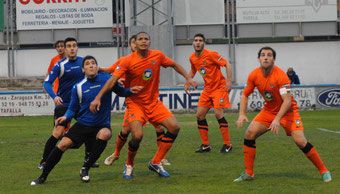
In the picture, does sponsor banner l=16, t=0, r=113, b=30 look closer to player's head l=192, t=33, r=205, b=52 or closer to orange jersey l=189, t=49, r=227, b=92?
orange jersey l=189, t=49, r=227, b=92

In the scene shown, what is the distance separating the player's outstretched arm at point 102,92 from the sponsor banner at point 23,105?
18779 millimetres

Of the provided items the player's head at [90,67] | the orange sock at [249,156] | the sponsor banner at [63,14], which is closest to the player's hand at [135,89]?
the player's head at [90,67]

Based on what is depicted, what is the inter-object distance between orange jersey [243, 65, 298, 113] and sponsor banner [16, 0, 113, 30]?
2656 centimetres

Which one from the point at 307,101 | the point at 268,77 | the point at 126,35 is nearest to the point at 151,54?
the point at 268,77

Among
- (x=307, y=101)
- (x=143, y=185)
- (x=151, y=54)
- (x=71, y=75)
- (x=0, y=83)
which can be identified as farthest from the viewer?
(x=0, y=83)

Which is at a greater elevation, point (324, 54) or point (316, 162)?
point (324, 54)

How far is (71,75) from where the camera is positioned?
36.7 ft

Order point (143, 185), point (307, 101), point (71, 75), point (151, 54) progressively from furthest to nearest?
point (307, 101) → point (71, 75) → point (151, 54) → point (143, 185)

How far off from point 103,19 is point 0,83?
22.3 feet

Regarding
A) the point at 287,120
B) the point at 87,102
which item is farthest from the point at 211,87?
the point at 87,102

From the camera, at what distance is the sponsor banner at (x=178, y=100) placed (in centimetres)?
2717

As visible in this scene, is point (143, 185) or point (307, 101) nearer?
point (143, 185)

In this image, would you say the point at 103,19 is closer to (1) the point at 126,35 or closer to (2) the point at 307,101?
(1) the point at 126,35

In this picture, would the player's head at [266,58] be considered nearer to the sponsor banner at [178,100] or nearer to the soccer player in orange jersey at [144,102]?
the soccer player in orange jersey at [144,102]
